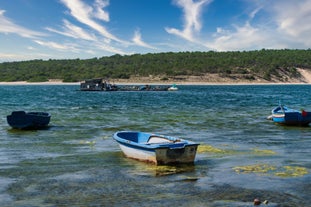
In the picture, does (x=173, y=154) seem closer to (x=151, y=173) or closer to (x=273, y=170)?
(x=151, y=173)

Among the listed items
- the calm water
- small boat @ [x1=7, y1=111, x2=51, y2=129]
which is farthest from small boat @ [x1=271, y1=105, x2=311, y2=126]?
small boat @ [x1=7, y1=111, x2=51, y2=129]

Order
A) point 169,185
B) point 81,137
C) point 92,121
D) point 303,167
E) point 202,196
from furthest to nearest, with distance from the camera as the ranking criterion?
point 92,121 < point 81,137 < point 303,167 < point 169,185 < point 202,196

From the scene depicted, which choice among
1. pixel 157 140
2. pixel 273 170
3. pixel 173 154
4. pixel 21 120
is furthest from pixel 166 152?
pixel 21 120

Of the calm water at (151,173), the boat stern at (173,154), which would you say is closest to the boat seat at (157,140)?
the calm water at (151,173)

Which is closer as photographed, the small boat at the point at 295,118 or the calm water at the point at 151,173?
the calm water at the point at 151,173

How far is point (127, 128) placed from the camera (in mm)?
30125

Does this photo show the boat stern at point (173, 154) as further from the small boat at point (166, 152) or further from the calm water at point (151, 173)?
the calm water at point (151, 173)

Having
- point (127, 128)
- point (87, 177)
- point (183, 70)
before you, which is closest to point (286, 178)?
point (87, 177)

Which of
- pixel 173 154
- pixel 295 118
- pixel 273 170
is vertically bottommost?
pixel 273 170

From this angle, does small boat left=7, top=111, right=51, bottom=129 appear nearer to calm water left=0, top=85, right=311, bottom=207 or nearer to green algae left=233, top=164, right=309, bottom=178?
calm water left=0, top=85, right=311, bottom=207

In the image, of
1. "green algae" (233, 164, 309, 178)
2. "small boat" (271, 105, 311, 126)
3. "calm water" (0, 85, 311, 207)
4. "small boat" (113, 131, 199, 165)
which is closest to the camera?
"calm water" (0, 85, 311, 207)

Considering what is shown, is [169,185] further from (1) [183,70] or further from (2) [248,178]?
(1) [183,70]

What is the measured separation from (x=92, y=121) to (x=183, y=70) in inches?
5373

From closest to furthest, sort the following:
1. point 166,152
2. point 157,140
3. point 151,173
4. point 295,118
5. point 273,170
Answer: point 151,173, point 273,170, point 166,152, point 157,140, point 295,118
